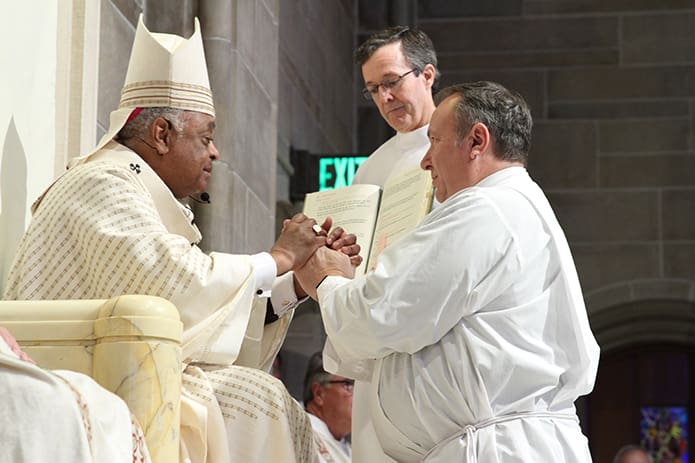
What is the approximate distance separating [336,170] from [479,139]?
6.99 meters

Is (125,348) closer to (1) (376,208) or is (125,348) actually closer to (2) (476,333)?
(2) (476,333)

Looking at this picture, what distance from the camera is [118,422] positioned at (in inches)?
131

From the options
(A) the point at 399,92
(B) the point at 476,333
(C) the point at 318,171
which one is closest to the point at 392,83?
(A) the point at 399,92

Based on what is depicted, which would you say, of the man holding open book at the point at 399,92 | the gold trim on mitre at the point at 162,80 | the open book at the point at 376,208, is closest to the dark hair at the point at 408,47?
the man holding open book at the point at 399,92

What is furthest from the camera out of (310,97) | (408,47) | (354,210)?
(310,97)

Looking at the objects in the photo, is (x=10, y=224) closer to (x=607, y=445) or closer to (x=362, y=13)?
(x=362, y=13)

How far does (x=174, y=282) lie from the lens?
4.26 m

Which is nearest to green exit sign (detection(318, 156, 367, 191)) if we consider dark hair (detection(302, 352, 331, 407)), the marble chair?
dark hair (detection(302, 352, 331, 407))

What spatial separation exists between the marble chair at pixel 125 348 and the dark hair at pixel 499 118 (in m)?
1.12

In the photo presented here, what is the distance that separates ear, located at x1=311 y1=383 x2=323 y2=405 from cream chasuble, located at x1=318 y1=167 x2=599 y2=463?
4.52 m

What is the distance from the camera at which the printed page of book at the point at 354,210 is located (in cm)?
502

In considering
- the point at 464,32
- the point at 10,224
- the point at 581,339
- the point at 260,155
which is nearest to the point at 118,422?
the point at 581,339

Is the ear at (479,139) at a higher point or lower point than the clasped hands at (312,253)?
higher

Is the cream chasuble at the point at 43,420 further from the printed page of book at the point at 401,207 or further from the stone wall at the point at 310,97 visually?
the stone wall at the point at 310,97
